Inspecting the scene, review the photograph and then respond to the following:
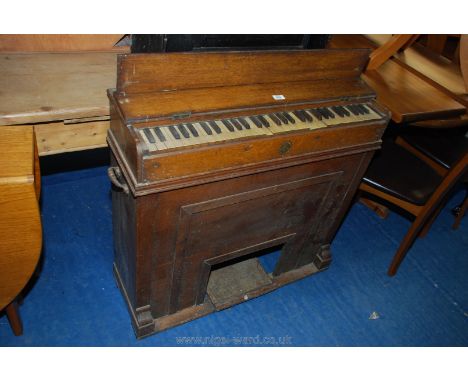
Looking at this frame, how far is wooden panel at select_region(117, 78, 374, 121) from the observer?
1.47 meters

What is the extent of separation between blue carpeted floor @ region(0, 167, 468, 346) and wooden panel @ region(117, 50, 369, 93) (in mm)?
1342

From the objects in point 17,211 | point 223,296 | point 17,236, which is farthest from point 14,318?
point 223,296

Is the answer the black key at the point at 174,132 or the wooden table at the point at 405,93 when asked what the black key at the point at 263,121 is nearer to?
the black key at the point at 174,132

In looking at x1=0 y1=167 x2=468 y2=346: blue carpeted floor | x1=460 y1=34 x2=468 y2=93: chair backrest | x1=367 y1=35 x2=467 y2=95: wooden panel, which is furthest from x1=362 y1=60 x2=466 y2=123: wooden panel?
x1=0 y1=167 x2=468 y2=346: blue carpeted floor

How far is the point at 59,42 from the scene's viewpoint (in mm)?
2086

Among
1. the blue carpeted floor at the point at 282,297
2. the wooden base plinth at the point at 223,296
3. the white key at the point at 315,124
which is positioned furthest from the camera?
the blue carpeted floor at the point at 282,297

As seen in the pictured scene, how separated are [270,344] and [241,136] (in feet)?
4.24

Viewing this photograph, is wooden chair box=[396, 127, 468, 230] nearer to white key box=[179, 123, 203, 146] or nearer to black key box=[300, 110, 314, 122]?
black key box=[300, 110, 314, 122]

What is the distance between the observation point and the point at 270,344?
7.32ft

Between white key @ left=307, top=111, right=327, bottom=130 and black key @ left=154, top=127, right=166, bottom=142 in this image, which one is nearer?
black key @ left=154, top=127, right=166, bottom=142

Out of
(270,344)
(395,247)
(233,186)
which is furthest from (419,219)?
(233,186)

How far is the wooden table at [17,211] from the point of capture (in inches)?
56.3

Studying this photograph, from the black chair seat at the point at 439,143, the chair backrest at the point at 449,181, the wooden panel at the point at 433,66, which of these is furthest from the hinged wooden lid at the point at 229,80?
the black chair seat at the point at 439,143

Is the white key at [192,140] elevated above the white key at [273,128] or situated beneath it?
situated beneath
